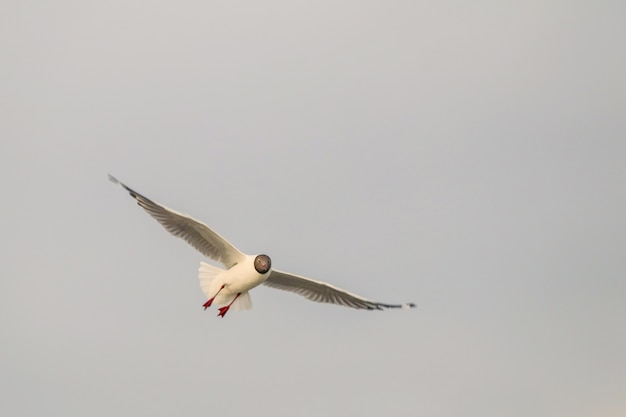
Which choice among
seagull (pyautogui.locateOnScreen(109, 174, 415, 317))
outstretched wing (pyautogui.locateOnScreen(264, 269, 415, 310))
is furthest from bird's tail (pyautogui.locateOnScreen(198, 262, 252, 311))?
outstretched wing (pyautogui.locateOnScreen(264, 269, 415, 310))

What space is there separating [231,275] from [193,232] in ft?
3.50

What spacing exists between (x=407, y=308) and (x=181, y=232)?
4324mm

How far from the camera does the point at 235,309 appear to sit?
24.1m

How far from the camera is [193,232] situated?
76.1 feet

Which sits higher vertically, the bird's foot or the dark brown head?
the dark brown head

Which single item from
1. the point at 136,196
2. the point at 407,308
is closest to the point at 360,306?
the point at 407,308

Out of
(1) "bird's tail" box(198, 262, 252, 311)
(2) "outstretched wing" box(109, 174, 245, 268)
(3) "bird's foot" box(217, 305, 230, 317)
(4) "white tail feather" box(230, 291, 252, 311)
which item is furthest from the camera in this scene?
(4) "white tail feather" box(230, 291, 252, 311)

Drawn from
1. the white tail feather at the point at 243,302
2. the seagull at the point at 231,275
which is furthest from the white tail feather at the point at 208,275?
the white tail feather at the point at 243,302

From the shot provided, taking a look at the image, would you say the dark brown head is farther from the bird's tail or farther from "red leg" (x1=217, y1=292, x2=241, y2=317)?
"red leg" (x1=217, y1=292, x2=241, y2=317)

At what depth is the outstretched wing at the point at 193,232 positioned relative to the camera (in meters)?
Result: 22.7

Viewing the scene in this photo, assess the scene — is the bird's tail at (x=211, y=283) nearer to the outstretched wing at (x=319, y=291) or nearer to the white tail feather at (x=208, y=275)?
the white tail feather at (x=208, y=275)

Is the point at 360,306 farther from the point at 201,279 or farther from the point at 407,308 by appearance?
the point at 201,279

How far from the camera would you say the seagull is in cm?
2288

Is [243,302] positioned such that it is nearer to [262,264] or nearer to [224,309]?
[224,309]
